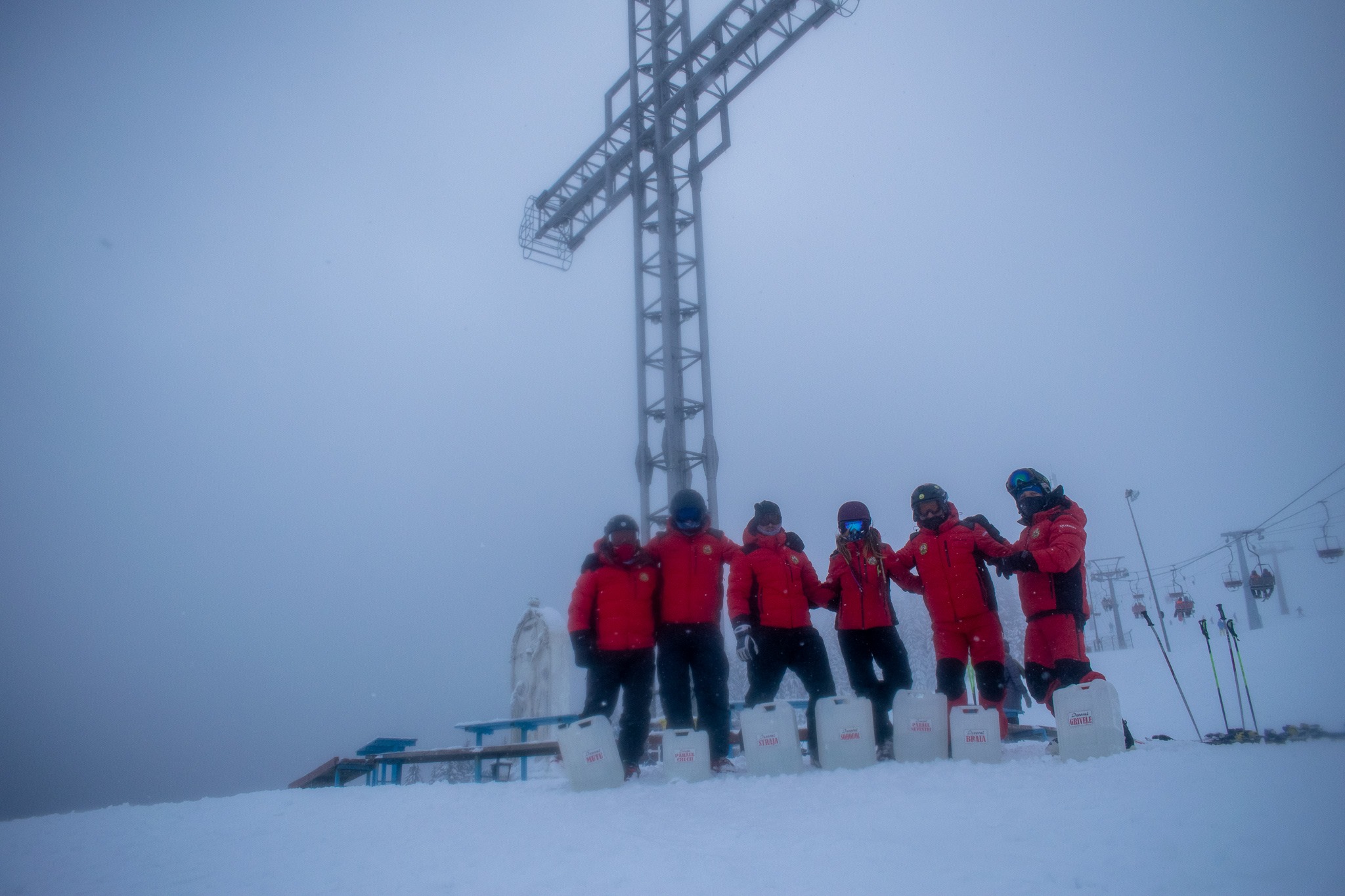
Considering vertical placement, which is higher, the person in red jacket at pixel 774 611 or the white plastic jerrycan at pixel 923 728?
the person in red jacket at pixel 774 611

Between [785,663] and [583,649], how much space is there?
116 centimetres

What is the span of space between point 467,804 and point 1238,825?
2.94m

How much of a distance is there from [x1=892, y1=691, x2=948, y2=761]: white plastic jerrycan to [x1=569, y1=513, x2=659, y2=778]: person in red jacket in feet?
4.61

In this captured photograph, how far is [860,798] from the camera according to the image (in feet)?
8.83

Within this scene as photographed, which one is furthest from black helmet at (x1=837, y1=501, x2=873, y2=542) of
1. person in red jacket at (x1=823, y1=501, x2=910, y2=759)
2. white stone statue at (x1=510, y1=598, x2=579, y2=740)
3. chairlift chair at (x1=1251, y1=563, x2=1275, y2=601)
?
chairlift chair at (x1=1251, y1=563, x2=1275, y2=601)

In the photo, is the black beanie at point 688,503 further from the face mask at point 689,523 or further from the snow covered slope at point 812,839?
the snow covered slope at point 812,839

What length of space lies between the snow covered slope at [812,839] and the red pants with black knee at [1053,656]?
19.0 inches

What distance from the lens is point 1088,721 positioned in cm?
314

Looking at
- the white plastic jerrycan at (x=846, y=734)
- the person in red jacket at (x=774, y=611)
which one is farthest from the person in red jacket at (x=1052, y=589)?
the person in red jacket at (x=774, y=611)

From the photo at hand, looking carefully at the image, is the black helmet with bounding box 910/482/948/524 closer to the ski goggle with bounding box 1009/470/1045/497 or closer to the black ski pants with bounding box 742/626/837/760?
the ski goggle with bounding box 1009/470/1045/497

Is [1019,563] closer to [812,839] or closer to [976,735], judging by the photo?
[976,735]

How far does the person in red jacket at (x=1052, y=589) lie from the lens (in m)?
3.71

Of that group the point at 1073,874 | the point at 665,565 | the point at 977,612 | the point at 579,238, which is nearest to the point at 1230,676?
the point at 977,612

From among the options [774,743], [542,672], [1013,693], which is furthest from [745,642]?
[542,672]
